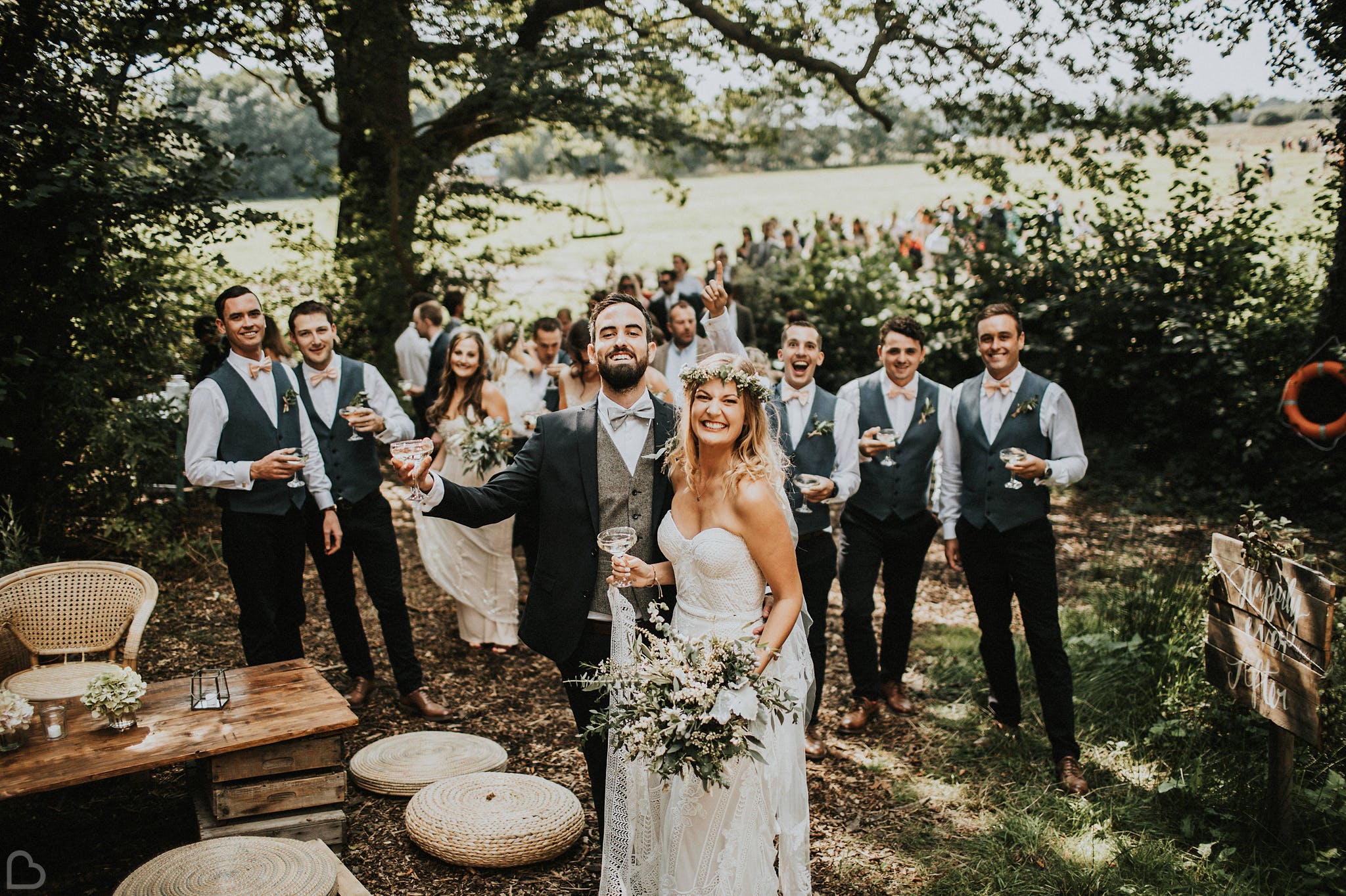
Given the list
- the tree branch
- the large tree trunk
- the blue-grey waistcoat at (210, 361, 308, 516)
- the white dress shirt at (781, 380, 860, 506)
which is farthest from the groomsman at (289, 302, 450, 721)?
the tree branch

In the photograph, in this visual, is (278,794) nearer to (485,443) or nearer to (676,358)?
(485,443)

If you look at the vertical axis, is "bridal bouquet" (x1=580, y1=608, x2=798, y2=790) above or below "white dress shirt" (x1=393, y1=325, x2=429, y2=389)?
below

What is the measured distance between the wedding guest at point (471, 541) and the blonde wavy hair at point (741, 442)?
303cm

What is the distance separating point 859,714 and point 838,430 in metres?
1.64

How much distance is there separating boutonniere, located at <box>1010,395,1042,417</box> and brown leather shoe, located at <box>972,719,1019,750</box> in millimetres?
1722

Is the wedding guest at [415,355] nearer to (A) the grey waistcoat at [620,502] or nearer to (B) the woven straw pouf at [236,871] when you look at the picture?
(A) the grey waistcoat at [620,502]

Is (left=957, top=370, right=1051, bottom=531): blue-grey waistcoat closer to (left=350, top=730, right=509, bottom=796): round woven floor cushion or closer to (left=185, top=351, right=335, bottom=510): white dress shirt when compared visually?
(left=350, top=730, right=509, bottom=796): round woven floor cushion

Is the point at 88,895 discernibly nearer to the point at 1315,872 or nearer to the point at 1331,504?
the point at 1315,872

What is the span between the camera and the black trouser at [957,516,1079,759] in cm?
479

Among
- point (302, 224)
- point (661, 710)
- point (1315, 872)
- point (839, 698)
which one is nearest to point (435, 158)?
point (302, 224)

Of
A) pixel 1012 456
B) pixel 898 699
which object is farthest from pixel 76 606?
pixel 1012 456

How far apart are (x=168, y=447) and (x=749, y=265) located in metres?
11.4

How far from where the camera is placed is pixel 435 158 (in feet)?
37.9

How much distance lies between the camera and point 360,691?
552 cm
